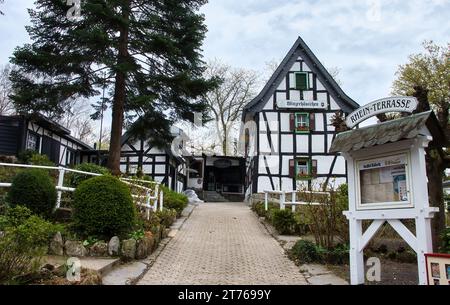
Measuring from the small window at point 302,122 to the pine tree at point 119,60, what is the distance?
8.45 metres

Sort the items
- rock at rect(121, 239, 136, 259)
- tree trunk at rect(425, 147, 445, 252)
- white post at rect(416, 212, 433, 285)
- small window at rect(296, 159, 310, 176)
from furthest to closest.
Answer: small window at rect(296, 159, 310, 176) → rock at rect(121, 239, 136, 259) → tree trunk at rect(425, 147, 445, 252) → white post at rect(416, 212, 433, 285)

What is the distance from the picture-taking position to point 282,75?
2439 cm

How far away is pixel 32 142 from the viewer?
2294 centimetres

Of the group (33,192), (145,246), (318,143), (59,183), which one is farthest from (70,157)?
(145,246)

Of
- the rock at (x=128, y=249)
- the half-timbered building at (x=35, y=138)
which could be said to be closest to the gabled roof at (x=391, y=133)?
the rock at (x=128, y=249)

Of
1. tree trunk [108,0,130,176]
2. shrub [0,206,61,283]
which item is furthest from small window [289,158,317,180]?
shrub [0,206,61,283]

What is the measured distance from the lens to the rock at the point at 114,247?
305 inches

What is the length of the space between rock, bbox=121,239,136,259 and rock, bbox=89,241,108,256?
0.34m

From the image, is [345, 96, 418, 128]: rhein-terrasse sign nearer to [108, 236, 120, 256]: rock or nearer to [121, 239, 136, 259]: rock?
[121, 239, 136, 259]: rock

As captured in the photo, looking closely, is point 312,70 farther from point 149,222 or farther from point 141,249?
point 141,249

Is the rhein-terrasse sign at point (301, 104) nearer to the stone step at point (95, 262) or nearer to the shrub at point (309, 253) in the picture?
the shrub at point (309, 253)

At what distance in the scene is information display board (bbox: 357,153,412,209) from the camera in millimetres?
5930
